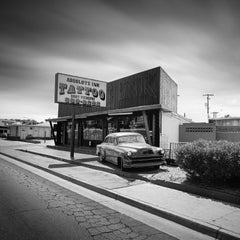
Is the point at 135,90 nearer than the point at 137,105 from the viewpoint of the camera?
No

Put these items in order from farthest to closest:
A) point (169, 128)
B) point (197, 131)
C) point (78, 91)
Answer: point (78, 91) < point (197, 131) < point (169, 128)

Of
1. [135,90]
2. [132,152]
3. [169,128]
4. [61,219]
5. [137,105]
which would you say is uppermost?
[135,90]

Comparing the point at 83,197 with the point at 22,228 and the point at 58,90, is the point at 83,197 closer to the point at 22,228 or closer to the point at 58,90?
the point at 22,228

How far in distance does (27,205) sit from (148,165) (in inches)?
241

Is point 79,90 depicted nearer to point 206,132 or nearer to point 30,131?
point 206,132

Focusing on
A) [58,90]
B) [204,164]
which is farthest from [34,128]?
[204,164]

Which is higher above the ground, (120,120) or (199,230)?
(120,120)

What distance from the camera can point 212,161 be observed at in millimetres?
7574

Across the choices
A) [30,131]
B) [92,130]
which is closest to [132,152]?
[92,130]

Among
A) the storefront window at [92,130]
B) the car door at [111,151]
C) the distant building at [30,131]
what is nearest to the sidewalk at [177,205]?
the car door at [111,151]

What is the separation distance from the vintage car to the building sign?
22.6 feet

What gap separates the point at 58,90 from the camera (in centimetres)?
1853

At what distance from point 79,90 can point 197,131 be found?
938 centimetres

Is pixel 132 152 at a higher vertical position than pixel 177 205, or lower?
higher
